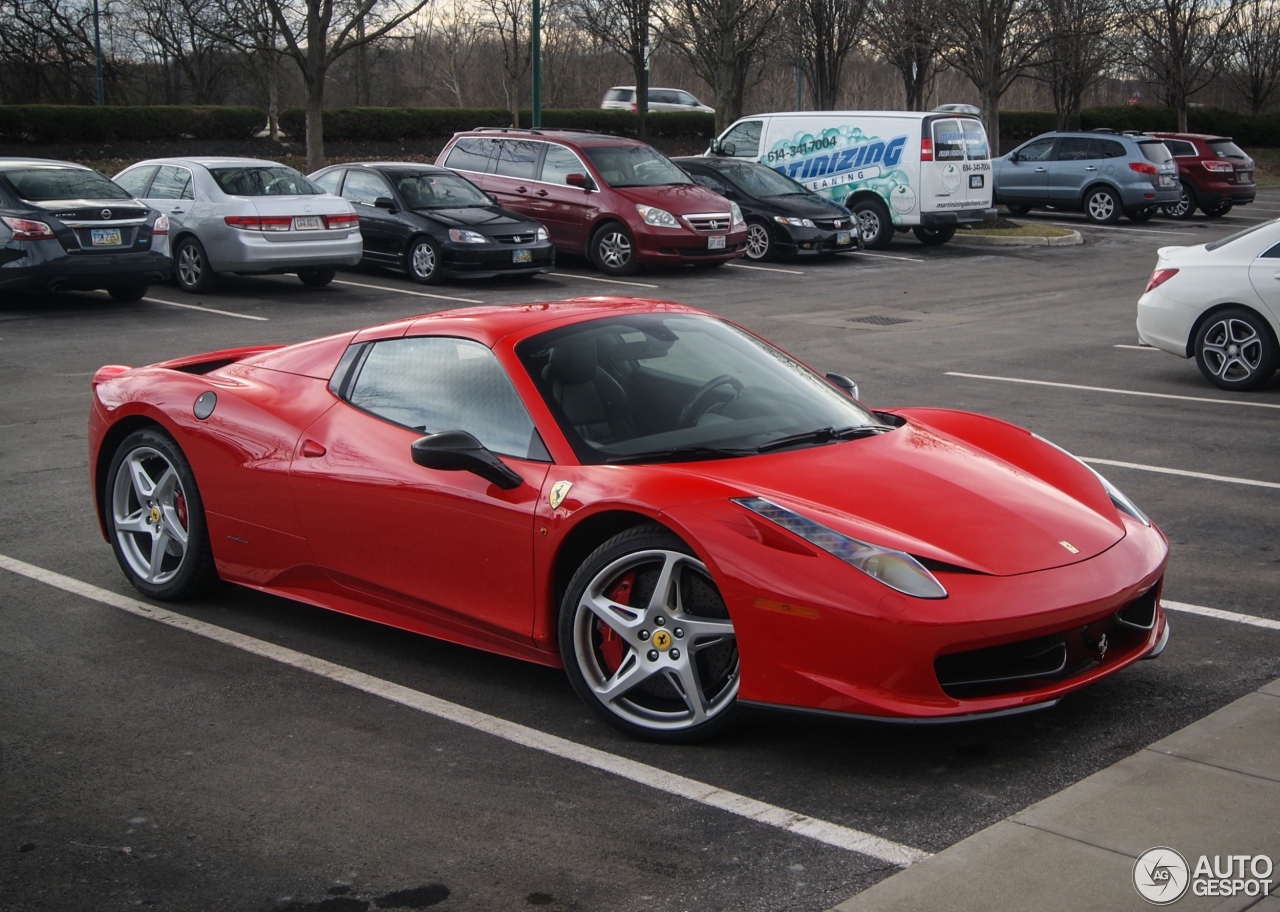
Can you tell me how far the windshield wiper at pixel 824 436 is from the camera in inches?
182

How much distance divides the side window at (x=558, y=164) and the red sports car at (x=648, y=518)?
566 inches

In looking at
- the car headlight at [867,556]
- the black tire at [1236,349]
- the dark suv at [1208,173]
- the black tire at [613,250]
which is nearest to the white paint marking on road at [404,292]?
the black tire at [613,250]

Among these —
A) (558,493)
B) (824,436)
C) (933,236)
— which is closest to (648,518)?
(558,493)

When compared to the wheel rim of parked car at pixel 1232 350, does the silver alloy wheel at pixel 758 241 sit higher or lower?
higher

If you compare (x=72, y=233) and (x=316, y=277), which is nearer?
(x=72, y=233)

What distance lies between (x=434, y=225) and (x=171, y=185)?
3317mm

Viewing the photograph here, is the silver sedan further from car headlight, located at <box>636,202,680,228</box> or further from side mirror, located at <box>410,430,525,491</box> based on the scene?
side mirror, located at <box>410,430,525,491</box>

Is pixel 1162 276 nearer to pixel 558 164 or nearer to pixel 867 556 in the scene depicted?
pixel 867 556

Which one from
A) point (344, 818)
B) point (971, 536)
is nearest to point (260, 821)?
point (344, 818)

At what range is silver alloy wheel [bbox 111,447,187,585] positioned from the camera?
5.71 metres

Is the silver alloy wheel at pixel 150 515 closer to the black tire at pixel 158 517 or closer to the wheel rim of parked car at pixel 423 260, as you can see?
→ the black tire at pixel 158 517

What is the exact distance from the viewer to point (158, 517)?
575cm

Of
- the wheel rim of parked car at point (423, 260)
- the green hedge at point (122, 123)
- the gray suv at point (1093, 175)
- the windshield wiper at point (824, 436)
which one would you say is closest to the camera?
the windshield wiper at point (824, 436)

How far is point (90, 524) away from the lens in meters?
6.84
